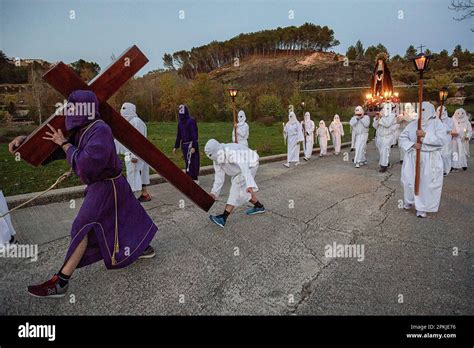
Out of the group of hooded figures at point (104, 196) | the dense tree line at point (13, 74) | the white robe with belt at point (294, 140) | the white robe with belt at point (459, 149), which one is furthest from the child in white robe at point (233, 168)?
the dense tree line at point (13, 74)

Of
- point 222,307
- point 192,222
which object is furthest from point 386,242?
point 192,222

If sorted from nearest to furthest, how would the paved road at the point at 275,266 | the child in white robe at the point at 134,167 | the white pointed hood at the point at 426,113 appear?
the paved road at the point at 275,266, the white pointed hood at the point at 426,113, the child in white robe at the point at 134,167

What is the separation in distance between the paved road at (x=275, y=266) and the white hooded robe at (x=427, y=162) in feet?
1.01

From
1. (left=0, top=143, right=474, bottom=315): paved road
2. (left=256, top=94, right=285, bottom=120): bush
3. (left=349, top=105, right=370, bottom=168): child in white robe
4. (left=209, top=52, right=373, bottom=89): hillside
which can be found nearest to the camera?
(left=0, top=143, right=474, bottom=315): paved road

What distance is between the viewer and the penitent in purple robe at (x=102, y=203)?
269cm

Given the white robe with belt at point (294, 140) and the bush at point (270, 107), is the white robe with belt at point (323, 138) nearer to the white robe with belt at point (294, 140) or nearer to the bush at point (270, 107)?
the white robe with belt at point (294, 140)

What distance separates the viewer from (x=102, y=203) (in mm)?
2955

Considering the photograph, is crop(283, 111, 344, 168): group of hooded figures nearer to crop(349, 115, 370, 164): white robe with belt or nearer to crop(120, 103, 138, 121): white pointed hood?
crop(349, 115, 370, 164): white robe with belt

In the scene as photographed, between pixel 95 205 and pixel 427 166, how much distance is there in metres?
5.26

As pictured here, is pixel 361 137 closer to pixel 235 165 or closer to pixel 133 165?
pixel 235 165

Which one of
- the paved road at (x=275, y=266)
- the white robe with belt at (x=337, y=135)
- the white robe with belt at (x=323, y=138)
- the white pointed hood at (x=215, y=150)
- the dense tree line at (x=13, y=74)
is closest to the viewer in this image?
the paved road at (x=275, y=266)

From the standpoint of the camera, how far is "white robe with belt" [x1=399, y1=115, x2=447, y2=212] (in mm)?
5137

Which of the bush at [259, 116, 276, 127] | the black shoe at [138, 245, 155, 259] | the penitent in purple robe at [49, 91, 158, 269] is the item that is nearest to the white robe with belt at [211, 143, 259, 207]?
the black shoe at [138, 245, 155, 259]

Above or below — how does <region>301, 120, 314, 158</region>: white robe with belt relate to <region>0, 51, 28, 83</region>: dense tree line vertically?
below
